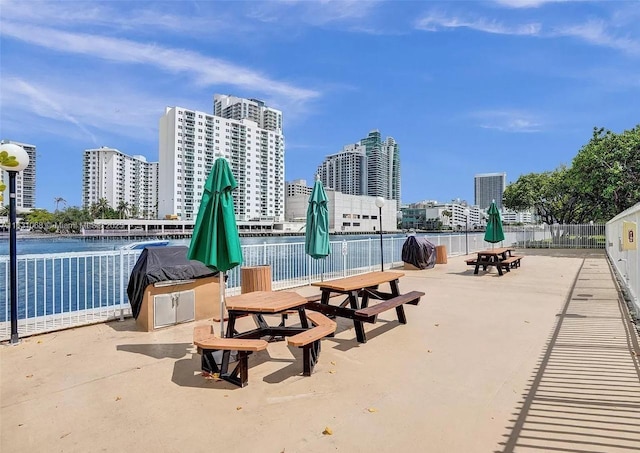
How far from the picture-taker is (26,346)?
14.8ft

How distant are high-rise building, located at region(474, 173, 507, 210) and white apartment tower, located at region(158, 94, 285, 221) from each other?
113247 mm

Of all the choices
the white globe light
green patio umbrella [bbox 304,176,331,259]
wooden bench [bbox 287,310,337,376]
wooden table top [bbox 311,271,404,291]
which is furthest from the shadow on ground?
the white globe light

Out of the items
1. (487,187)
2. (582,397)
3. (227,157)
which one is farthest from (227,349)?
(487,187)

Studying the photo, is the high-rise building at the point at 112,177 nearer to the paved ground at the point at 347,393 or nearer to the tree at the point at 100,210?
the tree at the point at 100,210

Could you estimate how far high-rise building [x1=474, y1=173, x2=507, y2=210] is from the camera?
18012 centimetres

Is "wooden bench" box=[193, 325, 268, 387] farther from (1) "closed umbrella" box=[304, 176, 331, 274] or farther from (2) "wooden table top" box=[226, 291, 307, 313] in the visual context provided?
(1) "closed umbrella" box=[304, 176, 331, 274]

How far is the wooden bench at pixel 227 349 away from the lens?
3.28 metres

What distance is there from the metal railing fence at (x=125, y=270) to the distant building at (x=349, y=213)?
282ft

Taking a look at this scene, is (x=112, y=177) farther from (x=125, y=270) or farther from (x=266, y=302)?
(x=266, y=302)

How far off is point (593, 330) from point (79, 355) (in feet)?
22.9

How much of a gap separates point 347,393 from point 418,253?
1003 centimetres

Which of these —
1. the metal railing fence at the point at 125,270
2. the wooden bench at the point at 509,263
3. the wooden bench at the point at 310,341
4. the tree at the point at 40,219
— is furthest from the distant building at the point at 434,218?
the wooden bench at the point at 310,341

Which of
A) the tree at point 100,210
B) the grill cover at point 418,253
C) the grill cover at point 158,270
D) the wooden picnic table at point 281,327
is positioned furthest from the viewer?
the tree at point 100,210

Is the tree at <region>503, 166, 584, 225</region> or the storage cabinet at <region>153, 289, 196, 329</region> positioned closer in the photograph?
the storage cabinet at <region>153, 289, 196, 329</region>
